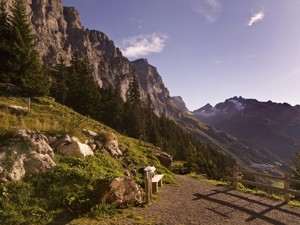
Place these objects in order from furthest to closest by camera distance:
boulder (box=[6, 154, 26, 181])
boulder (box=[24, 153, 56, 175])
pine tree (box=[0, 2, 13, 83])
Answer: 1. pine tree (box=[0, 2, 13, 83])
2. boulder (box=[24, 153, 56, 175])
3. boulder (box=[6, 154, 26, 181])

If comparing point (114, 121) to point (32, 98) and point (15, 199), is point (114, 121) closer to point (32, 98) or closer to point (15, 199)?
point (32, 98)

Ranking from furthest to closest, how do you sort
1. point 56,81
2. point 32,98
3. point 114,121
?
point 114,121
point 56,81
point 32,98

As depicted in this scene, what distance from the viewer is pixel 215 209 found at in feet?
44.8

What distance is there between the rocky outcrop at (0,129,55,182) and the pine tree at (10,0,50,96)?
65.3ft

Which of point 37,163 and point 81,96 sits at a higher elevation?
point 81,96

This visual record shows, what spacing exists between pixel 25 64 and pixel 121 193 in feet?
89.7

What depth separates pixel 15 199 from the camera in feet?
34.6

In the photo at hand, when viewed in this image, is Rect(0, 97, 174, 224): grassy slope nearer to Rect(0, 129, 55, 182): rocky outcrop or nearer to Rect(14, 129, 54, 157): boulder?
Rect(0, 129, 55, 182): rocky outcrop

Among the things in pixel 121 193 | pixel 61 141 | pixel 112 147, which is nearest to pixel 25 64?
pixel 112 147

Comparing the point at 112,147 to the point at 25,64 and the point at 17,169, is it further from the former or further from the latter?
the point at 25,64

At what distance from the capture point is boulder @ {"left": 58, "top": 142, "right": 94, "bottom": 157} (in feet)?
47.8

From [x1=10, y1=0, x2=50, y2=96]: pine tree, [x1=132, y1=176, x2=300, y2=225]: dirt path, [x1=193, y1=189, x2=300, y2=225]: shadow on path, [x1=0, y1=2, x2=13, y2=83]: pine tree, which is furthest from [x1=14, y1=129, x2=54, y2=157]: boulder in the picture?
[x1=0, y1=2, x2=13, y2=83]: pine tree

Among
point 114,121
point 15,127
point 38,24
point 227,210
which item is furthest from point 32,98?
point 38,24

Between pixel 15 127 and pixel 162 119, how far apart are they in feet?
307
